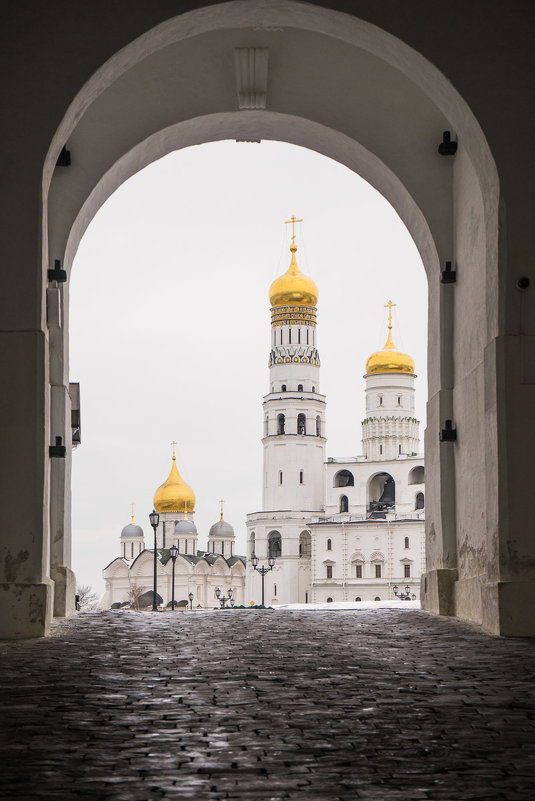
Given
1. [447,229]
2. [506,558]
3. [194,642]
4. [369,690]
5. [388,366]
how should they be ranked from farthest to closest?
1. [388,366]
2. [447,229]
3. [506,558]
4. [194,642]
5. [369,690]

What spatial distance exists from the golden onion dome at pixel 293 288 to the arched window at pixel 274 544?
19.8m

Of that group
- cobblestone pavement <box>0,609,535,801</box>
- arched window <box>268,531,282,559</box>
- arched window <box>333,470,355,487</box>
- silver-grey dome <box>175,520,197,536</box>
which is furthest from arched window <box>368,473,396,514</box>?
cobblestone pavement <box>0,609,535,801</box>

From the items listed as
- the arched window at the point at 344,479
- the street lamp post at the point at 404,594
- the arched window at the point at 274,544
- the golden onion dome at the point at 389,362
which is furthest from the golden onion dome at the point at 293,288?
the street lamp post at the point at 404,594

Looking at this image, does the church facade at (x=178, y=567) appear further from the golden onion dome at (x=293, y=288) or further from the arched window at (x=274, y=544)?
the golden onion dome at (x=293, y=288)

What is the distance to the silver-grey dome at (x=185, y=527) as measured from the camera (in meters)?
121

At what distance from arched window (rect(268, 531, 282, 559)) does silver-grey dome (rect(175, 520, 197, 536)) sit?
16.1 m

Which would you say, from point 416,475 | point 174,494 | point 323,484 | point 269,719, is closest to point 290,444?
point 323,484

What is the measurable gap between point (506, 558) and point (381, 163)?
14.9 feet

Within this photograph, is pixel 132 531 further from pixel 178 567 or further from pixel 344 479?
pixel 344 479

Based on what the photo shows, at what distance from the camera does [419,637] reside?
8.84m

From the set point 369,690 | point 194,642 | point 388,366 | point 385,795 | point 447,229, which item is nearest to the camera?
point 385,795

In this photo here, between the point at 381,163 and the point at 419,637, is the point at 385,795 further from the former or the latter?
the point at 381,163

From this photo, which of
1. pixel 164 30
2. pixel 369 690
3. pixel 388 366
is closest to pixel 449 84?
pixel 164 30

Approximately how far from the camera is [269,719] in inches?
208
